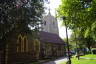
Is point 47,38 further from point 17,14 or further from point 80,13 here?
point 80,13

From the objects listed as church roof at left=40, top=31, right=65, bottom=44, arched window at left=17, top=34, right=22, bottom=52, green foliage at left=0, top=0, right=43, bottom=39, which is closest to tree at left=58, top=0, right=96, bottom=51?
green foliage at left=0, top=0, right=43, bottom=39

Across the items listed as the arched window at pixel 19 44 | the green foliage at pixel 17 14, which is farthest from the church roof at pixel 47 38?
the green foliage at pixel 17 14

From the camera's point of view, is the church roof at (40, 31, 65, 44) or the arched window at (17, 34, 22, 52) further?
the church roof at (40, 31, 65, 44)

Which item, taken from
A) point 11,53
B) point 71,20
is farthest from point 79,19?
point 11,53

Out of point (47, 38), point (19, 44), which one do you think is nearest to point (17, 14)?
point (19, 44)

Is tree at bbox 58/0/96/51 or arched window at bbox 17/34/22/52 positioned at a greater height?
tree at bbox 58/0/96/51

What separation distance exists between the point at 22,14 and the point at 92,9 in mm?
6305

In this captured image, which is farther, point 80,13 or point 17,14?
point 17,14

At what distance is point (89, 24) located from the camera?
17453 millimetres

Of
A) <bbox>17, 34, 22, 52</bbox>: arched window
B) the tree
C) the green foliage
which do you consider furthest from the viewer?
<bbox>17, 34, 22, 52</bbox>: arched window

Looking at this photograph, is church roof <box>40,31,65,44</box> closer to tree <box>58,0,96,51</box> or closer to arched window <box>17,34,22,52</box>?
arched window <box>17,34,22,52</box>

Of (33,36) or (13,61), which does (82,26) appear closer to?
(33,36)

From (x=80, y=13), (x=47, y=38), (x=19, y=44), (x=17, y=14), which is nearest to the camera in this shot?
(x=80, y=13)

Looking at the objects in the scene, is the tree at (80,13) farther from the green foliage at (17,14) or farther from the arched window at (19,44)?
the arched window at (19,44)
